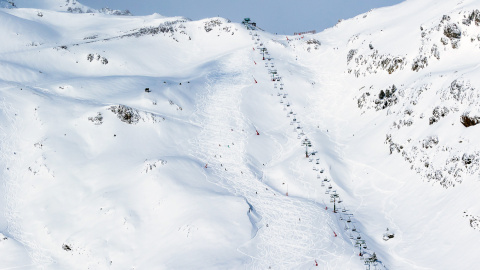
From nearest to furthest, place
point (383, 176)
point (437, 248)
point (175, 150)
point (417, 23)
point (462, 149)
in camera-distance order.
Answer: point (437, 248) < point (462, 149) < point (383, 176) < point (175, 150) < point (417, 23)

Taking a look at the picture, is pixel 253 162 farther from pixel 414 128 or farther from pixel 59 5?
pixel 59 5

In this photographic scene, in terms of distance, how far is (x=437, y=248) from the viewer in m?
23.3

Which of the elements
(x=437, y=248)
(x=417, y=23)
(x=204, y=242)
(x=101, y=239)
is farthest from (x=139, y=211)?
(x=417, y=23)

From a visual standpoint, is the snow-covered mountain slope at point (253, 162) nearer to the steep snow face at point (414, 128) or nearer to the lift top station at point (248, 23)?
the steep snow face at point (414, 128)

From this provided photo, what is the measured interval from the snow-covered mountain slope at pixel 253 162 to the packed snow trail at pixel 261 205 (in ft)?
0.42

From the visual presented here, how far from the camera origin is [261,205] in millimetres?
29031

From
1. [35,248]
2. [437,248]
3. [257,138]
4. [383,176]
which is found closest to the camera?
[437,248]

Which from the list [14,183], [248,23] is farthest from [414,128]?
[248,23]

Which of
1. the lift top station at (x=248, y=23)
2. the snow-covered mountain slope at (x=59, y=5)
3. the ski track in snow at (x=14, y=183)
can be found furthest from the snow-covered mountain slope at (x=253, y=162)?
the snow-covered mountain slope at (x=59, y=5)

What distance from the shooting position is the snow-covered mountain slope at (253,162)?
961 inches

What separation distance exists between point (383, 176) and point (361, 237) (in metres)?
8.25

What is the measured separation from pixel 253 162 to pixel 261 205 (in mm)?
7219

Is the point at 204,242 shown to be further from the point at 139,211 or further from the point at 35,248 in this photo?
the point at 35,248

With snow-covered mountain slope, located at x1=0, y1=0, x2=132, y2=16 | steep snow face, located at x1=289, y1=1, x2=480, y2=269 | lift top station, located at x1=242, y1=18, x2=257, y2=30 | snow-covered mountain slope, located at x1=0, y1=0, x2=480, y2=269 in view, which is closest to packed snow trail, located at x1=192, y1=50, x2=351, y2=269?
snow-covered mountain slope, located at x1=0, y1=0, x2=480, y2=269
